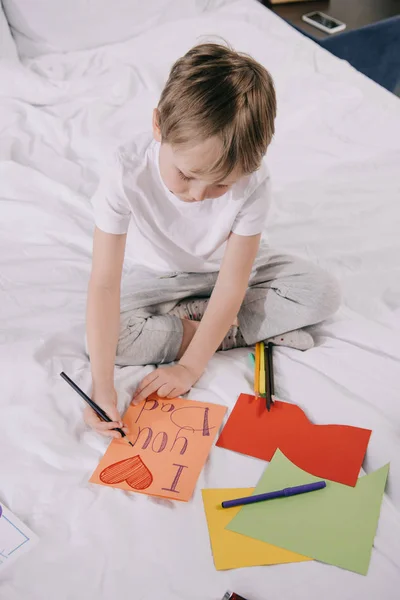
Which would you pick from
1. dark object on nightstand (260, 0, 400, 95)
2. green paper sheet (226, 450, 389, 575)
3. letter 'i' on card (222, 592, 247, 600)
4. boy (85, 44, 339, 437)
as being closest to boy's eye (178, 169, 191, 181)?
boy (85, 44, 339, 437)

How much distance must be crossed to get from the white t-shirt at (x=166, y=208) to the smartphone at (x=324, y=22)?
155 cm

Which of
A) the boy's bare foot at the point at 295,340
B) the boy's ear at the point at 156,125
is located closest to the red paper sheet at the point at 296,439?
the boy's bare foot at the point at 295,340

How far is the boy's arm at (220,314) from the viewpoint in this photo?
3.24ft

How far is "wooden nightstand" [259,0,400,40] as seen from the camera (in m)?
2.35

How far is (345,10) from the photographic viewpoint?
243 centimetres

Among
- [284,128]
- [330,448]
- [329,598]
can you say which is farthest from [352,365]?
[284,128]

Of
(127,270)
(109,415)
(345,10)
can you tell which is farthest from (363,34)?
(109,415)

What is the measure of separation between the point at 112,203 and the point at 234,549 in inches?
20.5

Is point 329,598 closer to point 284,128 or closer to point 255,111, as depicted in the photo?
point 255,111

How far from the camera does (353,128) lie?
5.24 ft

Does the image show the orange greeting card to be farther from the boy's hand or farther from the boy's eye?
the boy's eye

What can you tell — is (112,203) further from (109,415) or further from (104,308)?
(109,415)

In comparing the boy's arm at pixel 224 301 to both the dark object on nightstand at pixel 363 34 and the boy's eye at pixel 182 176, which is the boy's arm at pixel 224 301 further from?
the dark object on nightstand at pixel 363 34

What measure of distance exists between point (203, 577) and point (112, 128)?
1.14 meters
